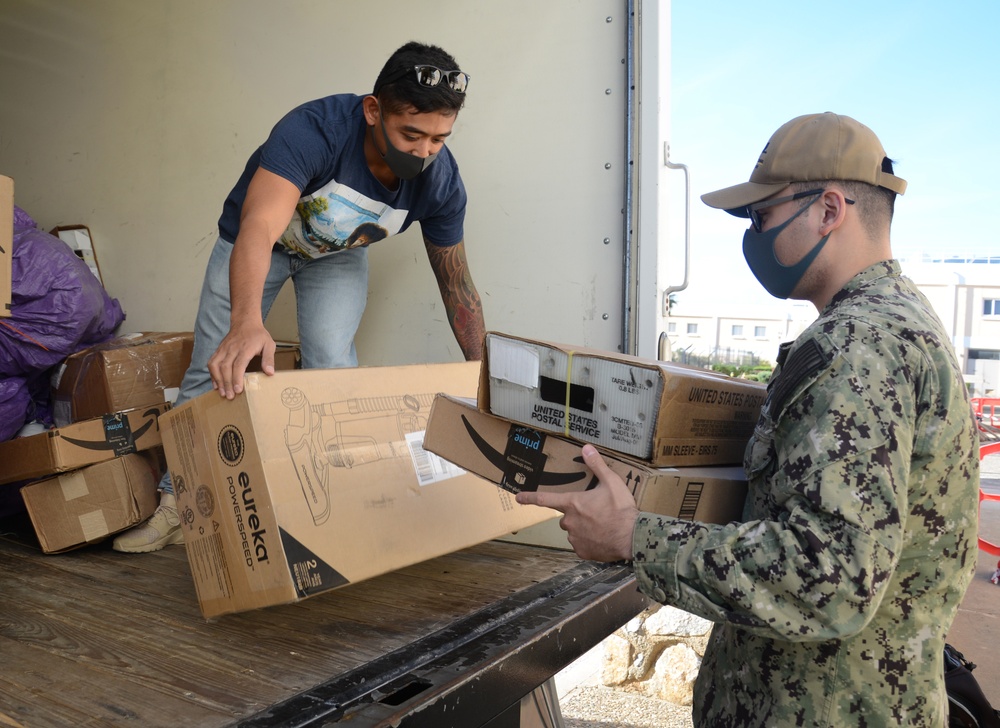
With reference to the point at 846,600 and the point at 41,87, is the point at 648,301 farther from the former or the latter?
the point at 41,87

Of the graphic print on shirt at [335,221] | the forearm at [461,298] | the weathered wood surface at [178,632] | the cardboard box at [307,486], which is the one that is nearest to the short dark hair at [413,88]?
the graphic print on shirt at [335,221]

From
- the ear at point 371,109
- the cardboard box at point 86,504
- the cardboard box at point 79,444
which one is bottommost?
the cardboard box at point 86,504

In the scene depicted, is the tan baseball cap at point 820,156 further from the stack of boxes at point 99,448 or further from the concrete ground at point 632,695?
the concrete ground at point 632,695

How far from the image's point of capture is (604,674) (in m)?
3.50

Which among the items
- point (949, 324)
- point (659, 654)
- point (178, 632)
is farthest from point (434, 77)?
point (949, 324)

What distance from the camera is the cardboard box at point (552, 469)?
0.99 m

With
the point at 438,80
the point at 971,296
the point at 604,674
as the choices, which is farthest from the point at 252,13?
the point at 971,296

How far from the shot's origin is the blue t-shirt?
174 centimetres

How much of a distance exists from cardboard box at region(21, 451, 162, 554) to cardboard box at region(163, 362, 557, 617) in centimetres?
64

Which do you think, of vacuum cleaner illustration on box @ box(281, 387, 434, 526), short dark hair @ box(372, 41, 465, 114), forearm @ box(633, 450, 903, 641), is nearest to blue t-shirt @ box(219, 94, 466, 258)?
short dark hair @ box(372, 41, 465, 114)

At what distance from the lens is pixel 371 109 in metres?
1.83

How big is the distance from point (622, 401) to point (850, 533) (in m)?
0.36

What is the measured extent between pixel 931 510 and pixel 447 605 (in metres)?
0.95

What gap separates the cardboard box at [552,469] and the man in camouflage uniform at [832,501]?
0.15 ft
